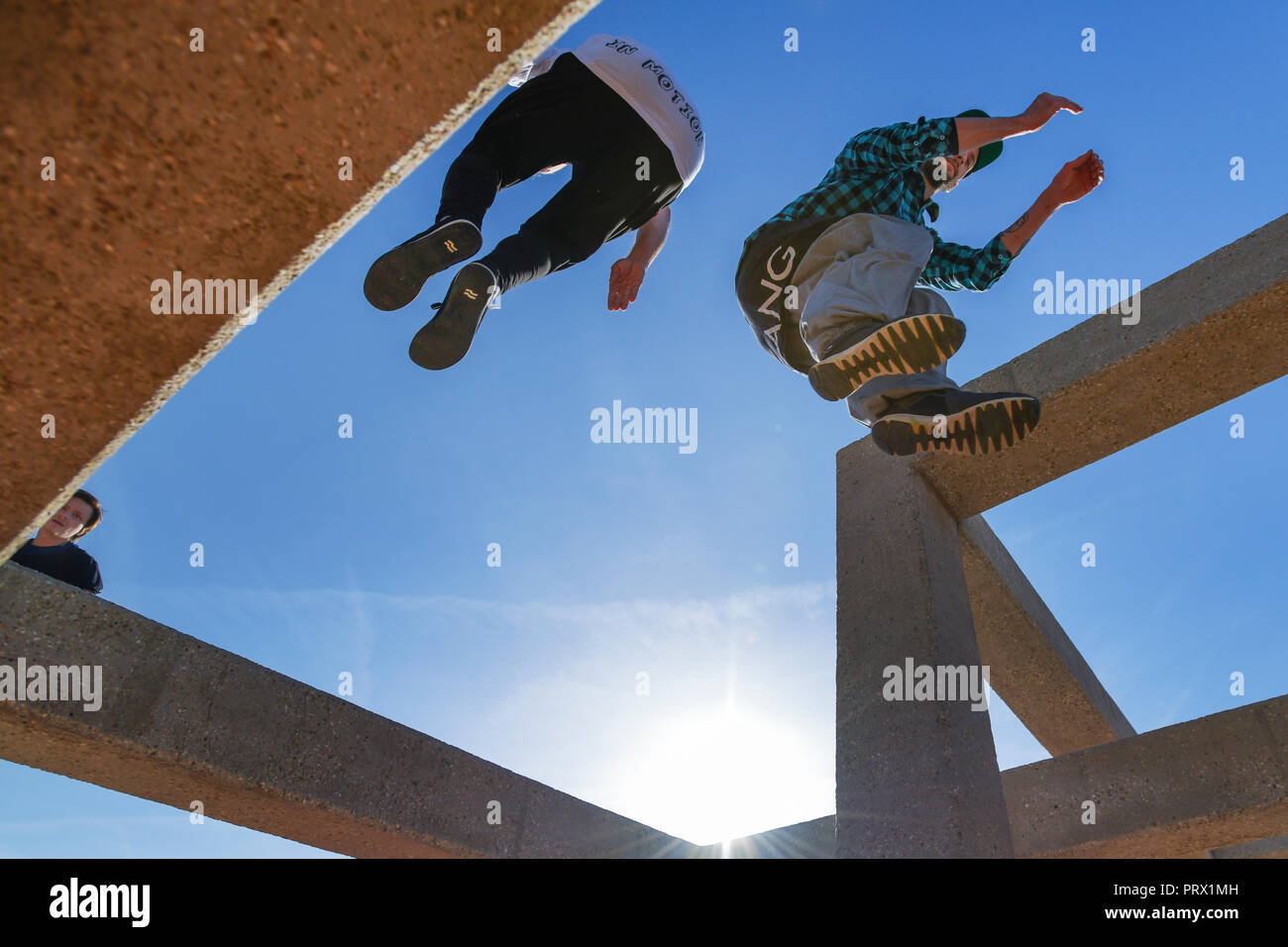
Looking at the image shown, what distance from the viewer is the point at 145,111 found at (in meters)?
1.06

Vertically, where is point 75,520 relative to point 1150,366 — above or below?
below

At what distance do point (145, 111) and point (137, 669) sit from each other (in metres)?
2.38

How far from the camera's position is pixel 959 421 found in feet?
9.61

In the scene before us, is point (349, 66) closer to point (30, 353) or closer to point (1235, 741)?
point (30, 353)

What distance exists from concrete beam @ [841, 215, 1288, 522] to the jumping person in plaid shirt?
627 mm

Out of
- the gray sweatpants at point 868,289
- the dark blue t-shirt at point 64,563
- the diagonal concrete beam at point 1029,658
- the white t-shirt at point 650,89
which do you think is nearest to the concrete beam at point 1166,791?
the diagonal concrete beam at point 1029,658

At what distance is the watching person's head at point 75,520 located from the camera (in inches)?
137

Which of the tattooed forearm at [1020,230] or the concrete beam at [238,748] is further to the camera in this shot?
the tattooed forearm at [1020,230]

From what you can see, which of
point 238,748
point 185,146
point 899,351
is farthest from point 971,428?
point 238,748

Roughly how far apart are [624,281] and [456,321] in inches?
63.1

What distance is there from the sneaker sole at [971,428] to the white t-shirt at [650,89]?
1281mm

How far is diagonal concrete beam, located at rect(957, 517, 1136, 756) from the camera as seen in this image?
204 inches

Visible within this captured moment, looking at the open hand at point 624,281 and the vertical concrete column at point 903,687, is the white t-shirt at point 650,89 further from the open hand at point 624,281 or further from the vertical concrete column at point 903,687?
the vertical concrete column at point 903,687

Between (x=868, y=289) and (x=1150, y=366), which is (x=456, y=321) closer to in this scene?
(x=868, y=289)
